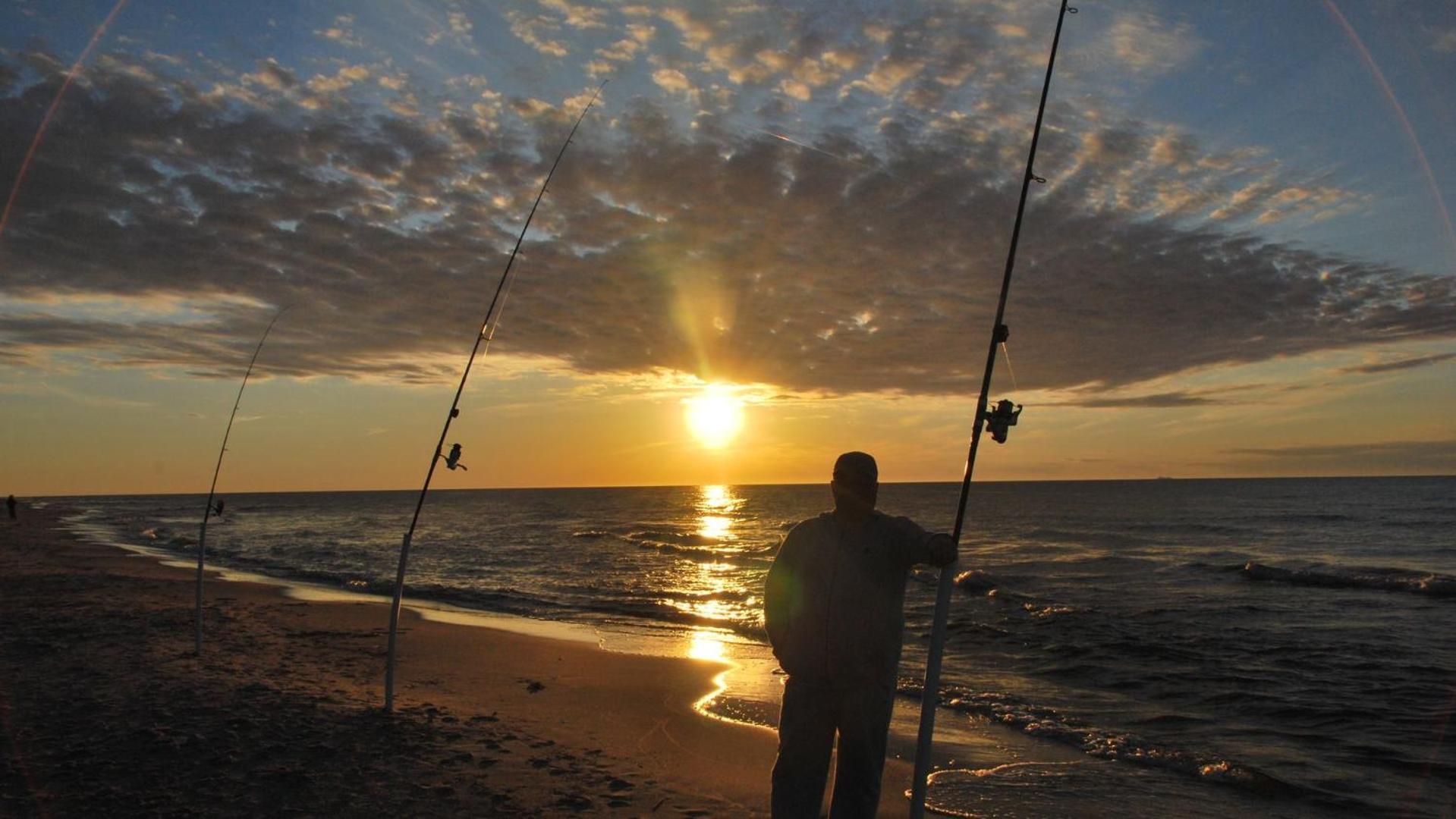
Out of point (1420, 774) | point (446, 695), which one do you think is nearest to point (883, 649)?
point (446, 695)

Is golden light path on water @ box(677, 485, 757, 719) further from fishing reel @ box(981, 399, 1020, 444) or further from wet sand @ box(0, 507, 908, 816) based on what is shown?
fishing reel @ box(981, 399, 1020, 444)

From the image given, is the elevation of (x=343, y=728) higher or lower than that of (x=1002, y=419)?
lower

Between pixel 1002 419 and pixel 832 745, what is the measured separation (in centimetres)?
146

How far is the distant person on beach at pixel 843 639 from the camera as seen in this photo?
10.9 feet

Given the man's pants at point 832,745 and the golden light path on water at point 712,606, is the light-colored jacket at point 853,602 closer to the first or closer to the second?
the man's pants at point 832,745

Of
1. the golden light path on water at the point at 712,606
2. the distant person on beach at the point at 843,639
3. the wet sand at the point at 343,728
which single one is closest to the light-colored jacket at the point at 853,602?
the distant person on beach at the point at 843,639

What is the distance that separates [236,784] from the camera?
525 cm

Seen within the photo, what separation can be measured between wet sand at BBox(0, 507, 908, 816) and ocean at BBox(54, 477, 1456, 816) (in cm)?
134

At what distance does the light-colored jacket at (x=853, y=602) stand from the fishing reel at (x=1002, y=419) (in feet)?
1.71

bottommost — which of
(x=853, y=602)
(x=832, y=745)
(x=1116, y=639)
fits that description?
(x=1116, y=639)

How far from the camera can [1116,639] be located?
14383 millimetres

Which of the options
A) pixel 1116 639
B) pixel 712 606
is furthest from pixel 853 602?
pixel 712 606

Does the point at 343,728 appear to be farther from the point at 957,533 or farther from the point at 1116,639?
the point at 1116,639

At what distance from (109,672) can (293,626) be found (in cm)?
526
